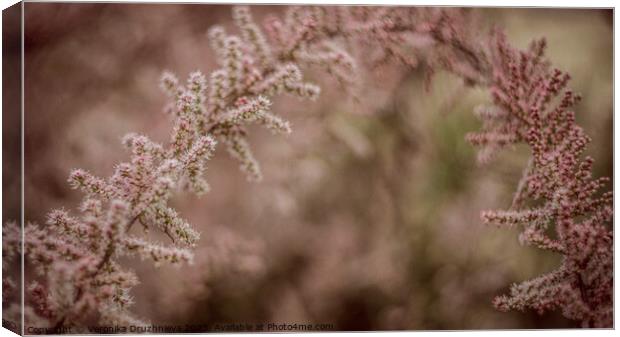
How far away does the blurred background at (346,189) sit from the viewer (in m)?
2.73

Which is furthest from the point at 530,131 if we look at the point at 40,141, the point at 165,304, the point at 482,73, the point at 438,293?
the point at 40,141

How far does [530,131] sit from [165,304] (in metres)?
1.74

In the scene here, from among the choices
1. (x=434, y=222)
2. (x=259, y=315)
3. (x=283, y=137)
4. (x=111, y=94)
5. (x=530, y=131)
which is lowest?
(x=259, y=315)

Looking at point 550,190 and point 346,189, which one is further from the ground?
point 346,189

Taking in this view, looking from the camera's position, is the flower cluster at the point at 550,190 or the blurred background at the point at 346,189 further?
the blurred background at the point at 346,189

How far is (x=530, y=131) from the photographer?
243cm

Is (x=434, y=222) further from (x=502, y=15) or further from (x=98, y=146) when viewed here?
(x=98, y=146)

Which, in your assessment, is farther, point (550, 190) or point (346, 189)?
point (346, 189)

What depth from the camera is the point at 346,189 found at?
9.28ft

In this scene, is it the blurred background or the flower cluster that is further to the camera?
the blurred background

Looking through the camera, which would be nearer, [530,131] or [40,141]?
[530,131]

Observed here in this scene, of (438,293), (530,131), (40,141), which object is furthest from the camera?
(438,293)

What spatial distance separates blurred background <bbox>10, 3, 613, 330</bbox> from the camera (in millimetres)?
2729

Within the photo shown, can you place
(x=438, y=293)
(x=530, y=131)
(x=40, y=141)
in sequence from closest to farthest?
(x=530, y=131) < (x=40, y=141) < (x=438, y=293)
